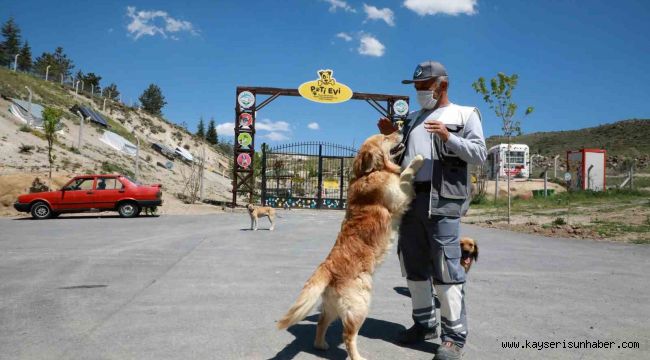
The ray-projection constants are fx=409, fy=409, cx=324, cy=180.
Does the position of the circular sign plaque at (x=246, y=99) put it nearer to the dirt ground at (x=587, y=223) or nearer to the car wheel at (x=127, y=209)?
the car wheel at (x=127, y=209)

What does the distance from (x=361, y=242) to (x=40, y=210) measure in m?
16.2

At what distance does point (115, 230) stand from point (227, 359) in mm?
10003

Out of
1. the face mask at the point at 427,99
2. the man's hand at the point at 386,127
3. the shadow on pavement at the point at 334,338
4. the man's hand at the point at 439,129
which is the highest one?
the face mask at the point at 427,99

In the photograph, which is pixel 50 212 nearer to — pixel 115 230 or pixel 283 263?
pixel 115 230

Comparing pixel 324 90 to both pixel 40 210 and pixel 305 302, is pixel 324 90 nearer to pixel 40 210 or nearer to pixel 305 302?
pixel 40 210

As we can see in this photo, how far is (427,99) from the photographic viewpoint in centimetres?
342

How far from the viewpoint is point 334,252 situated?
3.11 metres

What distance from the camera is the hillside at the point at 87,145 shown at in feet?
74.0

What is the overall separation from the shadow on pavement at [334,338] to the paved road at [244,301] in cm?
2

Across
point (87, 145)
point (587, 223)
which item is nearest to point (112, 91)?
point (87, 145)

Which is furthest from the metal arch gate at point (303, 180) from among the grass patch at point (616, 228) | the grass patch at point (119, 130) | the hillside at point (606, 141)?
the hillside at point (606, 141)

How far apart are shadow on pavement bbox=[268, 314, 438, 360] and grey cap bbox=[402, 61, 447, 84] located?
7.28ft

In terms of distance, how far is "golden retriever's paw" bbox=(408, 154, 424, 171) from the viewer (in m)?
3.26

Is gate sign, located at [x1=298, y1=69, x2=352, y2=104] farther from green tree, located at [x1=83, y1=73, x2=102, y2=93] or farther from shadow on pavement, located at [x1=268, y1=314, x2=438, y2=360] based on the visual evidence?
green tree, located at [x1=83, y1=73, x2=102, y2=93]
